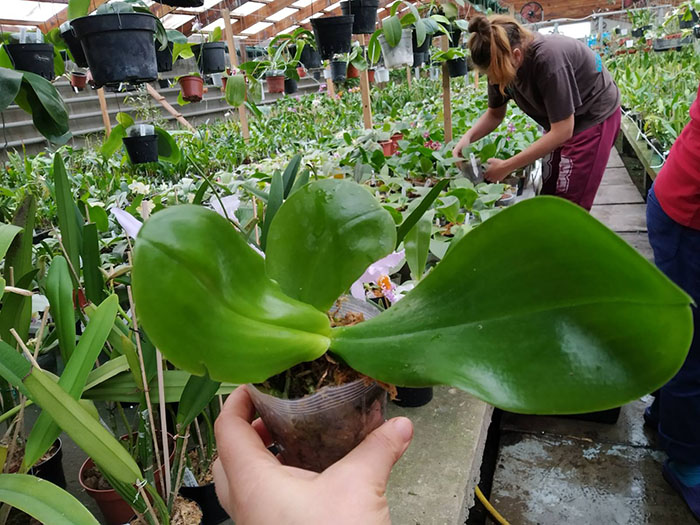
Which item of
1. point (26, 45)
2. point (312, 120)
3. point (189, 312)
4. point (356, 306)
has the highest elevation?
point (26, 45)

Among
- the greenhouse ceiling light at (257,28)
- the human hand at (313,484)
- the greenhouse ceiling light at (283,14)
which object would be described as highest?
the greenhouse ceiling light at (283,14)

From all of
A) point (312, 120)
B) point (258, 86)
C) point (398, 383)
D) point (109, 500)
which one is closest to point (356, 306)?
point (398, 383)

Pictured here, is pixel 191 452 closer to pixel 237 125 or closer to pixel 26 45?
pixel 26 45

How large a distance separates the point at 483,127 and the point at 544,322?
2259 mm

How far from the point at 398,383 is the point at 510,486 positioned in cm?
125

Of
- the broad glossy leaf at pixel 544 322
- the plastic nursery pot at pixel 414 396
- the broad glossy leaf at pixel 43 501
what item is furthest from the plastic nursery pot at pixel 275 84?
the broad glossy leaf at pixel 544 322

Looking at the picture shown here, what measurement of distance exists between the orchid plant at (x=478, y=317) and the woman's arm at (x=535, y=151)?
5.68ft

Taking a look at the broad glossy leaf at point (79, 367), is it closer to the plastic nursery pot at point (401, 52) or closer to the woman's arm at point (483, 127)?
the woman's arm at point (483, 127)

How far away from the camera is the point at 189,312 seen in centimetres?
34

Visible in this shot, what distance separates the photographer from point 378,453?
0.46 m

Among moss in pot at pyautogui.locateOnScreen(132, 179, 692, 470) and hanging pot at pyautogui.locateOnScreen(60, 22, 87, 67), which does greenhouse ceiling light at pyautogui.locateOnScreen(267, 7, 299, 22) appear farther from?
moss in pot at pyautogui.locateOnScreen(132, 179, 692, 470)

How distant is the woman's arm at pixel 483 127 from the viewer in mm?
2312

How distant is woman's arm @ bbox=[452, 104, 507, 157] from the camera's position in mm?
2312

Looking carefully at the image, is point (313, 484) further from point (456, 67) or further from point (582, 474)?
point (456, 67)
